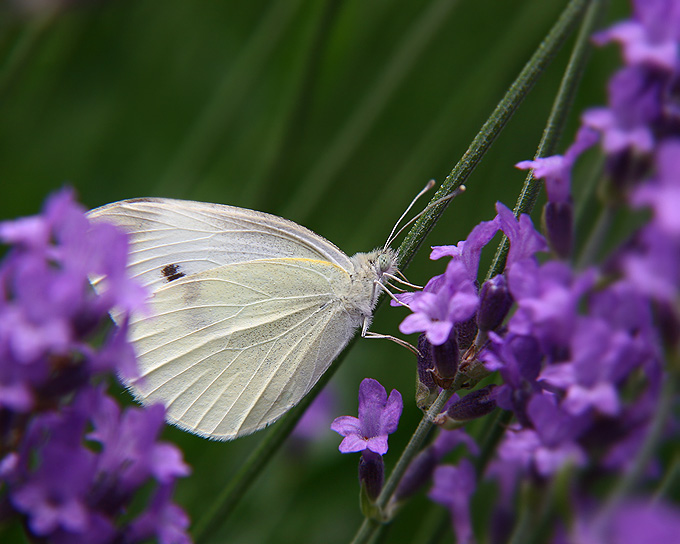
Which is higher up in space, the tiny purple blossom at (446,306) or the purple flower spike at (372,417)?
the tiny purple blossom at (446,306)

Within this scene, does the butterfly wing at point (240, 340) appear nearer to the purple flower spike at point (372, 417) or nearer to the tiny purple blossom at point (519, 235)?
the purple flower spike at point (372, 417)

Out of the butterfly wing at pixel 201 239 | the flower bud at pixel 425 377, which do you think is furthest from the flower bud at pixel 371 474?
the butterfly wing at pixel 201 239

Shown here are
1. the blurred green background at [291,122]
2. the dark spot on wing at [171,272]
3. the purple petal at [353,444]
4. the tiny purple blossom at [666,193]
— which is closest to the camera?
the tiny purple blossom at [666,193]

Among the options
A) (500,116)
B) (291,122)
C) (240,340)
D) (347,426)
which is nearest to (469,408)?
(347,426)

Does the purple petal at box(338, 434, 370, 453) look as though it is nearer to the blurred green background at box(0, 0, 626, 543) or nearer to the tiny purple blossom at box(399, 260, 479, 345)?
the tiny purple blossom at box(399, 260, 479, 345)

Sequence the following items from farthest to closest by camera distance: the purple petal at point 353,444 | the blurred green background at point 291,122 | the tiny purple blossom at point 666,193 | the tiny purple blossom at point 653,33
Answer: the blurred green background at point 291,122 → the purple petal at point 353,444 → the tiny purple blossom at point 653,33 → the tiny purple blossom at point 666,193

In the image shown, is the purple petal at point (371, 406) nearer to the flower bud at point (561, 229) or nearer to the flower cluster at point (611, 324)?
the flower cluster at point (611, 324)

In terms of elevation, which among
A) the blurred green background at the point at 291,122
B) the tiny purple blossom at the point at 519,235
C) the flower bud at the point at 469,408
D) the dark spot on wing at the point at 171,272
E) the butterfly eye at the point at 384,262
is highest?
the blurred green background at the point at 291,122

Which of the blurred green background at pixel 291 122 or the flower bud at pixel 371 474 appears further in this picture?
the blurred green background at pixel 291 122
